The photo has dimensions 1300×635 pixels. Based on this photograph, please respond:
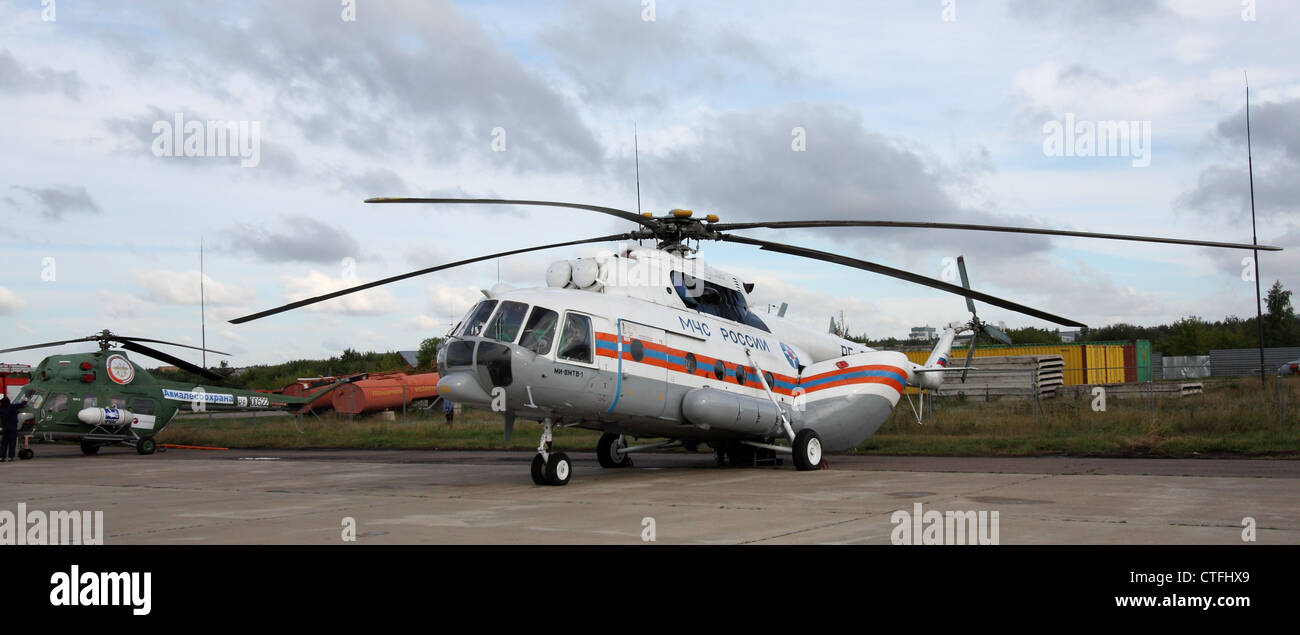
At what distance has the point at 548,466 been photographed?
14.7m

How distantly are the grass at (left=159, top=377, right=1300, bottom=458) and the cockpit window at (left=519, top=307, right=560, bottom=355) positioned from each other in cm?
1106

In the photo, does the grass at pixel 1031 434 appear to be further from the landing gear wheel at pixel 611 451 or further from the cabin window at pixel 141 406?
the landing gear wheel at pixel 611 451

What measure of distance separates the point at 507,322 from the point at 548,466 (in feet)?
7.58

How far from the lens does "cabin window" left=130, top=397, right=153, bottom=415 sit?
28484mm

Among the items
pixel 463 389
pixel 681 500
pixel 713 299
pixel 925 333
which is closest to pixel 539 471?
pixel 463 389

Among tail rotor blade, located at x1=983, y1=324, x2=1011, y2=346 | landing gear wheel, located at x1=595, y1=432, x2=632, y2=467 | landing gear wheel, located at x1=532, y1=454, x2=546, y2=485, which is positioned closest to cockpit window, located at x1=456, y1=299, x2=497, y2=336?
landing gear wheel, located at x1=532, y1=454, x2=546, y2=485

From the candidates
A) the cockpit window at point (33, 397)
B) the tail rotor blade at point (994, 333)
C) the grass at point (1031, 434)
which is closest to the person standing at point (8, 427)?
the cockpit window at point (33, 397)

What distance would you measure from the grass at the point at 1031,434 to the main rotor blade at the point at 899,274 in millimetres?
7499

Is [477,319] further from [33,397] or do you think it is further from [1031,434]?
[33,397]

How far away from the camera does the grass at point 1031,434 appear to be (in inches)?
781

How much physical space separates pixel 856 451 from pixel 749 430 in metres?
7.05

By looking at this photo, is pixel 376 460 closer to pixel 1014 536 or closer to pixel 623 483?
pixel 623 483

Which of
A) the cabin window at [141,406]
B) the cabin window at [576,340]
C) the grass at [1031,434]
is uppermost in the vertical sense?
the cabin window at [576,340]

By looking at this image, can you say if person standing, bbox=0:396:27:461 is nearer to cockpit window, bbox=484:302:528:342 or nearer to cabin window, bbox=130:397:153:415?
cabin window, bbox=130:397:153:415
